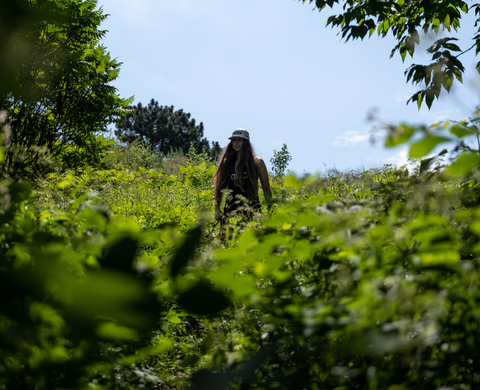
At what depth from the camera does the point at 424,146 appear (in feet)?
1.87

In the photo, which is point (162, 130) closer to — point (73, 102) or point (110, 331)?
point (73, 102)

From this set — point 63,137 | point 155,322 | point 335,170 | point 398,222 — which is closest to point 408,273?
point 398,222

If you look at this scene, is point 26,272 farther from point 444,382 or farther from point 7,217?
point 444,382

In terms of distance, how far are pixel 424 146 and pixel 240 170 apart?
12.7 ft

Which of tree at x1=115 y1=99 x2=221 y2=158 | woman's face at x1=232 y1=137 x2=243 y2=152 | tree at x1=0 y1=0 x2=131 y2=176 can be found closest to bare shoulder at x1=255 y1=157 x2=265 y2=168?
woman's face at x1=232 y1=137 x2=243 y2=152

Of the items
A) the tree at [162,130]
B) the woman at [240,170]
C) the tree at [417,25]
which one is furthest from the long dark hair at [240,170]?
the tree at [162,130]

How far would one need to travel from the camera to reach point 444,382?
2.43 ft

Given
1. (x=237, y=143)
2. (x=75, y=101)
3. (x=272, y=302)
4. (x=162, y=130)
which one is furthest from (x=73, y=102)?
(x=162, y=130)

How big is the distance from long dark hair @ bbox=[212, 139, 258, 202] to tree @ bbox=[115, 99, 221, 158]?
2841 centimetres

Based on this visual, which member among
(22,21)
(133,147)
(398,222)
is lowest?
(398,222)

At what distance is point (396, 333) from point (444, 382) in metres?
0.21

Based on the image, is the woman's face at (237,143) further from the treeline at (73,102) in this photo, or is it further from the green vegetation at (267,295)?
the treeline at (73,102)

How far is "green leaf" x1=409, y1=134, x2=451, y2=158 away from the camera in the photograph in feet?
1.83

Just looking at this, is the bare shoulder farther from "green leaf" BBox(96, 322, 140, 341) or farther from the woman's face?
"green leaf" BBox(96, 322, 140, 341)
